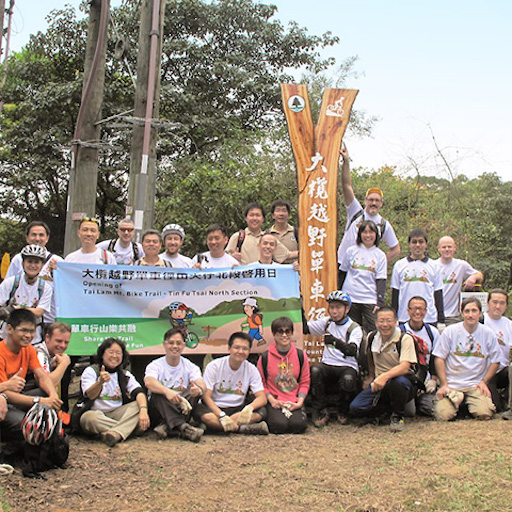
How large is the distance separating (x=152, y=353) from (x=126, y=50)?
6.53m

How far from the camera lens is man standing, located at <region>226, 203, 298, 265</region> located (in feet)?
23.5

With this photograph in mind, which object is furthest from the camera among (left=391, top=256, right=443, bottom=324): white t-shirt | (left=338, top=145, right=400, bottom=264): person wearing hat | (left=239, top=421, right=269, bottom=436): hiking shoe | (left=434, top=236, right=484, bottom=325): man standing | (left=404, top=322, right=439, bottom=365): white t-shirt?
(left=434, top=236, right=484, bottom=325): man standing

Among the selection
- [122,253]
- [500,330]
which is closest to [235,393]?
[122,253]

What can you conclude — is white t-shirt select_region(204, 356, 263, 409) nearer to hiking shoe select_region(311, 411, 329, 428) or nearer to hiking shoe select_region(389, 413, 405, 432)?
hiking shoe select_region(311, 411, 329, 428)

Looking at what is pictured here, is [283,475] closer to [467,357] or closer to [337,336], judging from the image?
[337,336]

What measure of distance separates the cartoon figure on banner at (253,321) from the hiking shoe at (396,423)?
1.61m

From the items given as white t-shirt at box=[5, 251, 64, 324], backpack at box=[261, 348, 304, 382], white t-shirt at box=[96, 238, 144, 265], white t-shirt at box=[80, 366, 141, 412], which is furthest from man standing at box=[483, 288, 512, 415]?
white t-shirt at box=[5, 251, 64, 324]

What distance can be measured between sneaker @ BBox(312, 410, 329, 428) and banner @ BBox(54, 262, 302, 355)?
0.80 metres

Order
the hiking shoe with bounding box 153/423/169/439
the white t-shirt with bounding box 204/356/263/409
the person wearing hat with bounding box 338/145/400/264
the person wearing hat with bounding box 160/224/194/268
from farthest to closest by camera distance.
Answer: the person wearing hat with bounding box 338/145/400/264 → the person wearing hat with bounding box 160/224/194/268 → the white t-shirt with bounding box 204/356/263/409 → the hiking shoe with bounding box 153/423/169/439

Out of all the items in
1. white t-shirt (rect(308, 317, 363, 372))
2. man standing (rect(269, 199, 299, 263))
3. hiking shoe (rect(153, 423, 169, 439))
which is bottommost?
hiking shoe (rect(153, 423, 169, 439))

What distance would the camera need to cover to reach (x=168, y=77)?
19812 millimetres

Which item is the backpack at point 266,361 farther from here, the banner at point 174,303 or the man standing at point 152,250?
the man standing at point 152,250

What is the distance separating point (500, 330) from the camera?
6.75 meters

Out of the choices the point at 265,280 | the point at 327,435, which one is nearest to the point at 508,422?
the point at 327,435
